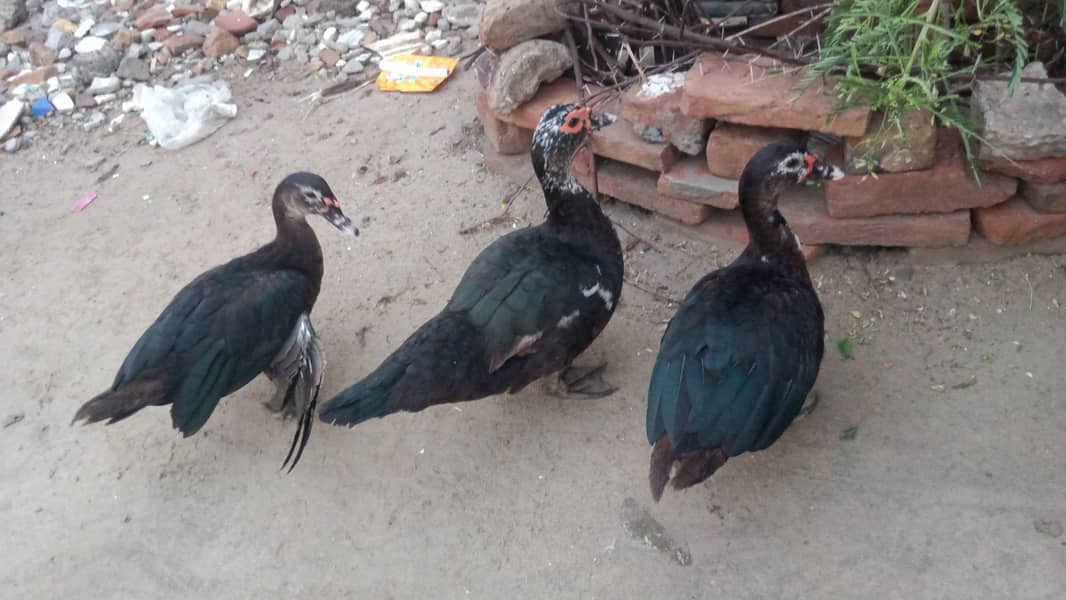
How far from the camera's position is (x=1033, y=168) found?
328 cm

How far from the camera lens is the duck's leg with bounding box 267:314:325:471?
143 inches

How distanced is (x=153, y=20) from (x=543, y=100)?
147 inches

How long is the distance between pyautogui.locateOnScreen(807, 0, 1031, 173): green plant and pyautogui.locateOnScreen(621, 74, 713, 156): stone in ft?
1.87

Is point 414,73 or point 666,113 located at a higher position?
point 666,113

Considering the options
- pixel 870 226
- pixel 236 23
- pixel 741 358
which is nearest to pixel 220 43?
pixel 236 23

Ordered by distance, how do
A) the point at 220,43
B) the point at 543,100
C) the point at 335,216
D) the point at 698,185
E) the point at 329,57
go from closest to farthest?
the point at 698,185
the point at 335,216
the point at 543,100
the point at 329,57
the point at 220,43

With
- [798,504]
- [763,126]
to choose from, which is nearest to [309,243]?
[763,126]

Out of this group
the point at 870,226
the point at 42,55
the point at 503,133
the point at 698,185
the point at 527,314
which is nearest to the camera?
the point at 527,314

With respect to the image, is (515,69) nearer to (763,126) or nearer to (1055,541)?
(763,126)

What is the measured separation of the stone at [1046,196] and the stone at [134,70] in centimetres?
535

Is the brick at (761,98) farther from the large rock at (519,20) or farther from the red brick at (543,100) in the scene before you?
the large rock at (519,20)

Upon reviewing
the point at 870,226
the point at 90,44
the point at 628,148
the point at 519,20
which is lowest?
the point at 90,44

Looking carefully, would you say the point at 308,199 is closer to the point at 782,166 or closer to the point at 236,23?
the point at 782,166

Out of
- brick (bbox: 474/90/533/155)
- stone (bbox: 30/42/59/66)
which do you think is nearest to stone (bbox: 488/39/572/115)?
brick (bbox: 474/90/533/155)
